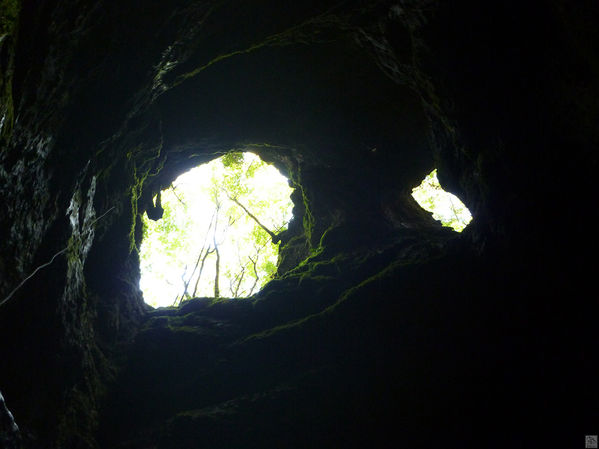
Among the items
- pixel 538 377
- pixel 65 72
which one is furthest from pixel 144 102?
pixel 538 377

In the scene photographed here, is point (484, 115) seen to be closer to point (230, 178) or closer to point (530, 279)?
point (530, 279)

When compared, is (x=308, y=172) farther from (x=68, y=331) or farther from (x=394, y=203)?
(x=68, y=331)

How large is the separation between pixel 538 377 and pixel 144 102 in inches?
323

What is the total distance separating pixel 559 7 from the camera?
4.78 meters

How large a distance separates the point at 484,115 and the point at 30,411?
25.9 feet

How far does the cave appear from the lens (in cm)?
459

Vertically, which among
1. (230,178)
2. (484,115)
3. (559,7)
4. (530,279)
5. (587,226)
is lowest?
(530,279)

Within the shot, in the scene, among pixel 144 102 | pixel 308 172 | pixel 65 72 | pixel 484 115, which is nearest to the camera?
pixel 65 72

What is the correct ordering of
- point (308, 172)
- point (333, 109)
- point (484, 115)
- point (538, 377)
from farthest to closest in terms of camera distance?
point (308, 172)
point (333, 109)
point (484, 115)
point (538, 377)

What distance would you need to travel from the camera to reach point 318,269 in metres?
9.01

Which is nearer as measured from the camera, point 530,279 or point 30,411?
point 30,411

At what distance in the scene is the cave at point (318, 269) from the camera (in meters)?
4.59

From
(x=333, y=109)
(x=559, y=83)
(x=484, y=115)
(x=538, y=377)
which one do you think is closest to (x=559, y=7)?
(x=559, y=83)

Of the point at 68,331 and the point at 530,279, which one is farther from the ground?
the point at 530,279
